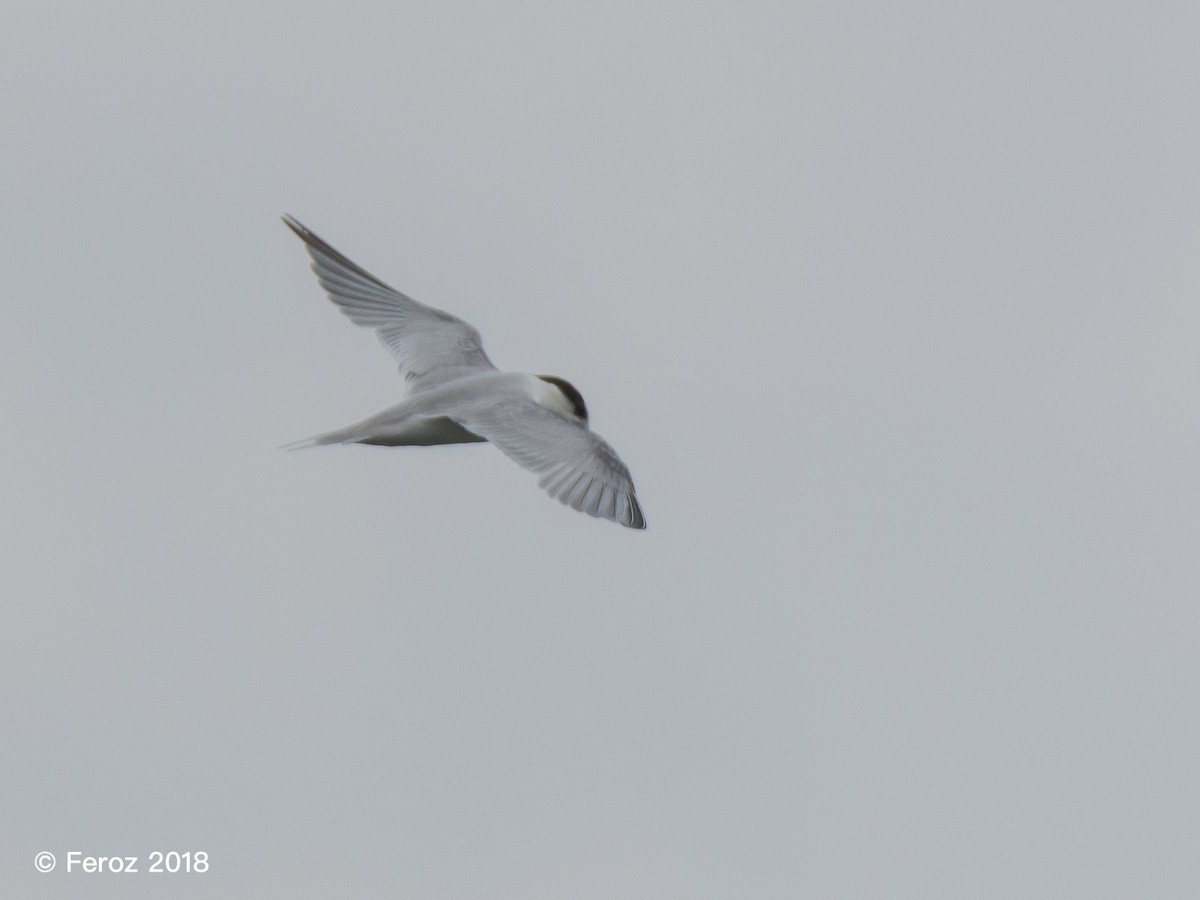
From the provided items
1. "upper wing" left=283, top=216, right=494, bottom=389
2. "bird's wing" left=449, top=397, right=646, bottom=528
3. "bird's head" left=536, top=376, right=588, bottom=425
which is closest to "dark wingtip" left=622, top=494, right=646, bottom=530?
"bird's wing" left=449, top=397, right=646, bottom=528

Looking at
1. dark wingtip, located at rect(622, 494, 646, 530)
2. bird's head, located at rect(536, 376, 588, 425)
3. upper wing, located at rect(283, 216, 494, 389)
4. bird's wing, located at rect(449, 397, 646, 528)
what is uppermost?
upper wing, located at rect(283, 216, 494, 389)

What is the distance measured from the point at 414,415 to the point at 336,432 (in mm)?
638

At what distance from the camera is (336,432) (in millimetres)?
12664

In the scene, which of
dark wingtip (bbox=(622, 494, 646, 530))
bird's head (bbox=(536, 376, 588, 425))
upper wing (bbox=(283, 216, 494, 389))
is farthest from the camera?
upper wing (bbox=(283, 216, 494, 389))

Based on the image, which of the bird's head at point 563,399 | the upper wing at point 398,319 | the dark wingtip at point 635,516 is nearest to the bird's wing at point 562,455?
the dark wingtip at point 635,516

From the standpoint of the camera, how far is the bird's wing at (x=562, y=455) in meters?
11.7

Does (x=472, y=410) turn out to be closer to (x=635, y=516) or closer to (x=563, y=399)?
(x=563, y=399)


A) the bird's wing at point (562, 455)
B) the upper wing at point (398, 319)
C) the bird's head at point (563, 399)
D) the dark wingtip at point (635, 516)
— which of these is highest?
the upper wing at point (398, 319)

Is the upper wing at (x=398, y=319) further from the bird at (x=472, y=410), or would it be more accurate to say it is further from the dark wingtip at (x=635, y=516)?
the dark wingtip at (x=635, y=516)

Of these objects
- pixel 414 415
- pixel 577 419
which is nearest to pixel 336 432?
pixel 414 415

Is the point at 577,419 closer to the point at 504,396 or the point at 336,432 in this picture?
the point at 504,396

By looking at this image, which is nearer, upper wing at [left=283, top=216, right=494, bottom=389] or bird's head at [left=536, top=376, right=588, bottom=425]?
bird's head at [left=536, top=376, right=588, bottom=425]

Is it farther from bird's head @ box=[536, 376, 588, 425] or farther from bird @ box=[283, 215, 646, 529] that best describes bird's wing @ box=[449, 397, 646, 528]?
bird's head @ box=[536, 376, 588, 425]

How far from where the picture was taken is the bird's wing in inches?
462
